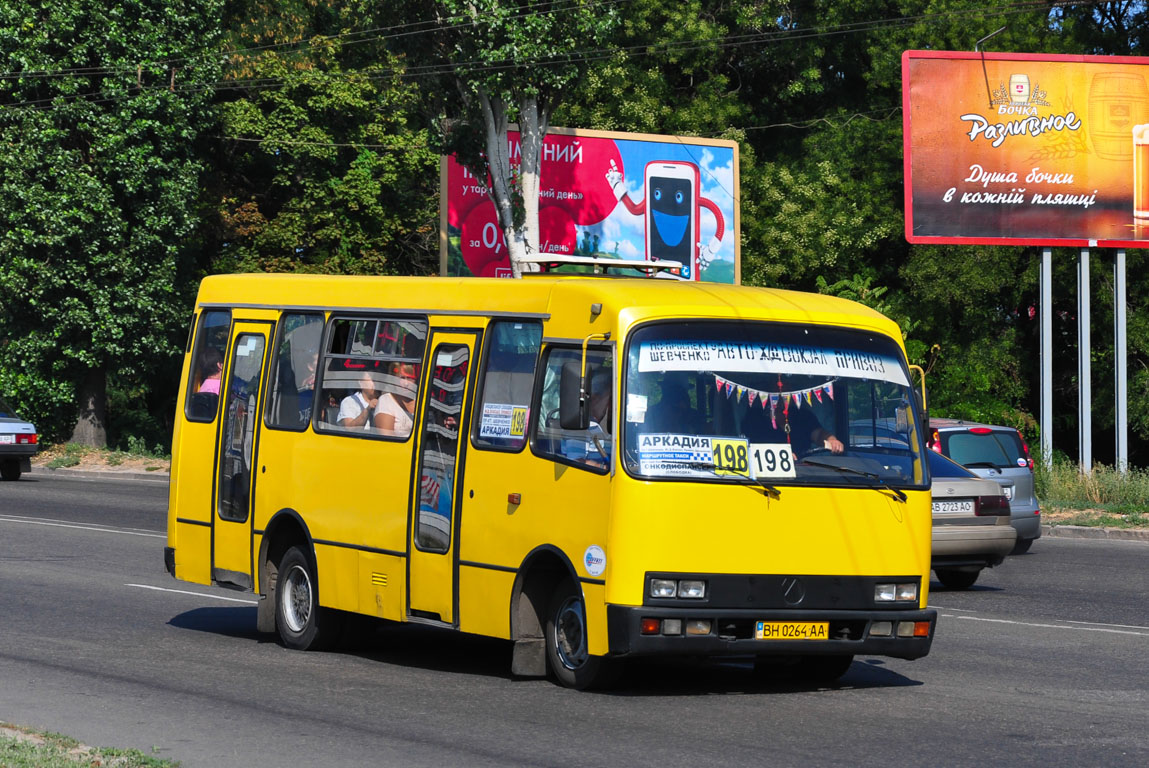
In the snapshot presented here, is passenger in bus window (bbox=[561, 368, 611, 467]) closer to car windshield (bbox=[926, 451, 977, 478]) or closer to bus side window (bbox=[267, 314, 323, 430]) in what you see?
bus side window (bbox=[267, 314, 323, 430])

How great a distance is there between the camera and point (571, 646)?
A: 10.1 meters

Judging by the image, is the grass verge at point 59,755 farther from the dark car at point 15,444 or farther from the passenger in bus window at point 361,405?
the dark car at point 15,444

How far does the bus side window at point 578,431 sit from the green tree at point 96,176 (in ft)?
105

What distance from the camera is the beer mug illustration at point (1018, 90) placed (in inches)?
1225

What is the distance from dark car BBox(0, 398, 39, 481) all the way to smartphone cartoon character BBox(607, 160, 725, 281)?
42.5ft

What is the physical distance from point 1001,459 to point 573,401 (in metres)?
11.9

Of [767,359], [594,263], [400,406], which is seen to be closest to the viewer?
[767,359]

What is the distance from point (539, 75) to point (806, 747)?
25.4 metres

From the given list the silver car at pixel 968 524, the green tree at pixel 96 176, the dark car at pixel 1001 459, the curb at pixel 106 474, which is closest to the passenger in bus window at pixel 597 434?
the silver car at pixel 968 524

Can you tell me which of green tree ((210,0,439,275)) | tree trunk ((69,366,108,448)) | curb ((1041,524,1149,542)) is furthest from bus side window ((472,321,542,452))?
green tree ((210,0,439,275))

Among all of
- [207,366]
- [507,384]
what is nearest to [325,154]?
[207,366]

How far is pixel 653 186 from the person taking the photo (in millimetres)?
36625

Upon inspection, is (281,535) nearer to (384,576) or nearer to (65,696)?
(384,576)

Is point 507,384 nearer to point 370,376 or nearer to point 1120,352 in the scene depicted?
point 370,376
